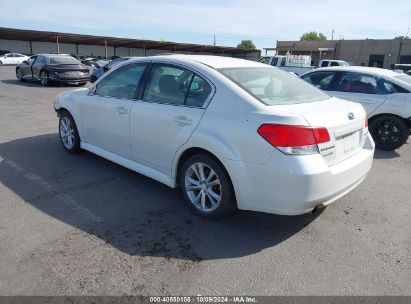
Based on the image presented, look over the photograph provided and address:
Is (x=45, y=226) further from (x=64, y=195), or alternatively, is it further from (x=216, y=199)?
(x=216, y=199)

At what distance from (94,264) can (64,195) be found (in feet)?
5.15

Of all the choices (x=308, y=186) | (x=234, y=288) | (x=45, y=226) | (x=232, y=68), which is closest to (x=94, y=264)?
(x=45, y=226)

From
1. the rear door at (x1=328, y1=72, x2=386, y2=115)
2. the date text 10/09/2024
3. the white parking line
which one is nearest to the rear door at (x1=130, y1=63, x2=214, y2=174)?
the white parking line

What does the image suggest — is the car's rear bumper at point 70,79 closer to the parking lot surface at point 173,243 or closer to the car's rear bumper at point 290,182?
the parking lot surface at point 173,243

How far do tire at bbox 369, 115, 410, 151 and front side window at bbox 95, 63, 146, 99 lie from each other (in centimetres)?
487

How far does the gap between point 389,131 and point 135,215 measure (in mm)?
5384

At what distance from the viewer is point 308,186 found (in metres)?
3.00

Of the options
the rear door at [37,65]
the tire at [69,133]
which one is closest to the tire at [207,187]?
the tire at [69,133]

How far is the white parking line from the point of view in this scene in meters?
3.73

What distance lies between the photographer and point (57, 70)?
1569cm

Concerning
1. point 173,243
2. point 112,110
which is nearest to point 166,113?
point 112,110

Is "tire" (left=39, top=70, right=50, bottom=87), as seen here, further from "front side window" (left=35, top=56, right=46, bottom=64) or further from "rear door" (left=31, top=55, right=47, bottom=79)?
"front side window" (left=35, top=56, right=46, bottom=64)

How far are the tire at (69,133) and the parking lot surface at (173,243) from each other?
28.1 inches

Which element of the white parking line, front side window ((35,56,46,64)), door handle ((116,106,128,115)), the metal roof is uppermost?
the metal roof
